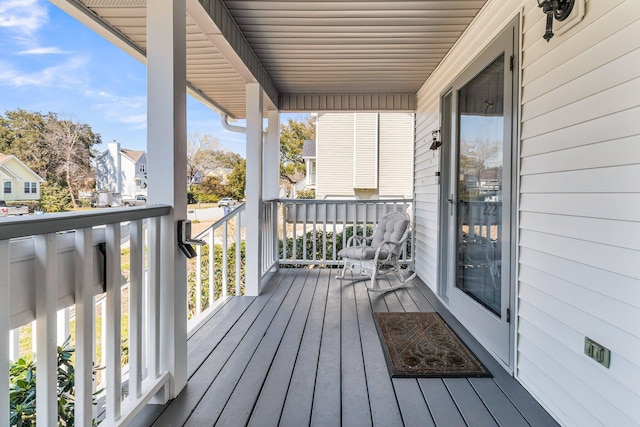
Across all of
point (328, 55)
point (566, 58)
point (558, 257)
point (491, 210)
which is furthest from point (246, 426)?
point (328, 55)

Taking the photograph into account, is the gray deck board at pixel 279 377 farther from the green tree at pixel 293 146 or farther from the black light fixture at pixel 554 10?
the green tree at pixel 293 146

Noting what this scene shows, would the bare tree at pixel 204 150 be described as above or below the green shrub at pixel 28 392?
above

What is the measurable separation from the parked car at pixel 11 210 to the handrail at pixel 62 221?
0.35 feet

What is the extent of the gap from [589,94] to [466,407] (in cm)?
158

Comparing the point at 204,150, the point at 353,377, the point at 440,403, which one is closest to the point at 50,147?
the point at 353,377

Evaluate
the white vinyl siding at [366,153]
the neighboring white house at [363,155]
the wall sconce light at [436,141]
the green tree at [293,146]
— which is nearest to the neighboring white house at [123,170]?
the wall sconce light at [436,141]

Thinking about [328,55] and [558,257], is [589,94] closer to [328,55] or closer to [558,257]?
[558,257]

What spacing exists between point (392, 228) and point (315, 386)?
289 centimetres

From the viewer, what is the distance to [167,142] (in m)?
1.91

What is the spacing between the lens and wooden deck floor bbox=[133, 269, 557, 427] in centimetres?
176

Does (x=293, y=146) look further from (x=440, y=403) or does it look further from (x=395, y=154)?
(x=440, y=403)

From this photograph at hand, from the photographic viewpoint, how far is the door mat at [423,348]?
7.25 ft

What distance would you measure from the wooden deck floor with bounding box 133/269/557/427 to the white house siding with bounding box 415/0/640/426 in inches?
10.4

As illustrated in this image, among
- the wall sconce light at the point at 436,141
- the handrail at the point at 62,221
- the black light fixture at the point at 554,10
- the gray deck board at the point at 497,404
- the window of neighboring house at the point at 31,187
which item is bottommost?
the gray deck board at the point at 497,404
